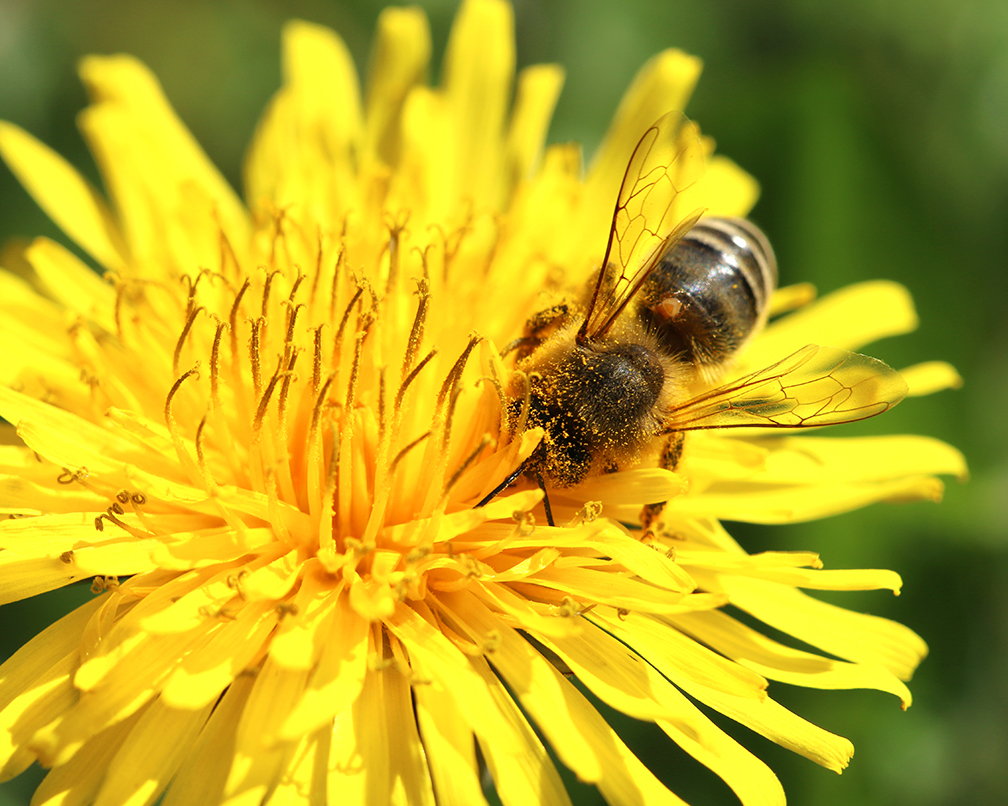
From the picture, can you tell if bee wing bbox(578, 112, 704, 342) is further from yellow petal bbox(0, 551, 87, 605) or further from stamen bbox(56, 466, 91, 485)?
yellow petal bbox(0, 551, 87, 605)

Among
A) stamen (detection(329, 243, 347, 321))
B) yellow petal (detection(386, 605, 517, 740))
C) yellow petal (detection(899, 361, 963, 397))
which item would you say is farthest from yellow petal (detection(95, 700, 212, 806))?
yellow petal (detection(899, 361, 963, 397))

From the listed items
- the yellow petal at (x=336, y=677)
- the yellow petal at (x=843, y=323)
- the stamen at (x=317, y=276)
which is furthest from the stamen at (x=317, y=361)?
the yellow petal at (x=843, y=323)

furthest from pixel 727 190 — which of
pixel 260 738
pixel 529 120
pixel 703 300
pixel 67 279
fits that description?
pixel 260 738

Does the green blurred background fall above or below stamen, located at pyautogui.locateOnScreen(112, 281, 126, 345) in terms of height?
below

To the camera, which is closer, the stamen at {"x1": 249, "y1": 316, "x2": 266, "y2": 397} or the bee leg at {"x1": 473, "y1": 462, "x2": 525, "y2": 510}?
the bee leg at {"x1": 473, "y1": 462, "x2": 525, "y2": 510}

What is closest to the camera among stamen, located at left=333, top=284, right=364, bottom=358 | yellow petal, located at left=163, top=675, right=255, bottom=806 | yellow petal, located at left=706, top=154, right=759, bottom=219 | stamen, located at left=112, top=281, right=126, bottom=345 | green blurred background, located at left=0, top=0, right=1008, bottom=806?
yellow petal, located at left=163, top=675, right=255, bottom=806

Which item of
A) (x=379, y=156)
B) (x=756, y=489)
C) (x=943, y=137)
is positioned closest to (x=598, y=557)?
(x=756, y=489)

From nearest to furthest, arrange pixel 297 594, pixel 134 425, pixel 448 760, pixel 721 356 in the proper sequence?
pixel 448 760, pixel 297 594, pixel 134 425, pixel 721 356

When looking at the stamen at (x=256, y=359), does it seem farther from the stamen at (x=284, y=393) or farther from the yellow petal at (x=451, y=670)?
the yellow petal at (x=451, y=670)

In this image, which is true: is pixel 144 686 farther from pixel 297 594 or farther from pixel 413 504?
pixel 413 504

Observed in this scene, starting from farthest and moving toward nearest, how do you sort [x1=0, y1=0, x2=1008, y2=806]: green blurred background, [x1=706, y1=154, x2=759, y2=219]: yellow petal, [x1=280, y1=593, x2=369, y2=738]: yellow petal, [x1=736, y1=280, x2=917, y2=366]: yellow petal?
[x1=706, y1=154, x2=759, y2=219]: yellow petal
[x1=0, y1=0, x2=1008, y2=806]: green blurred background
[x1=736, y1=280, x2=917, y2=366]: yellow petal
[x1=280, y1=593, x2=369, y2=738]: yellow petal
